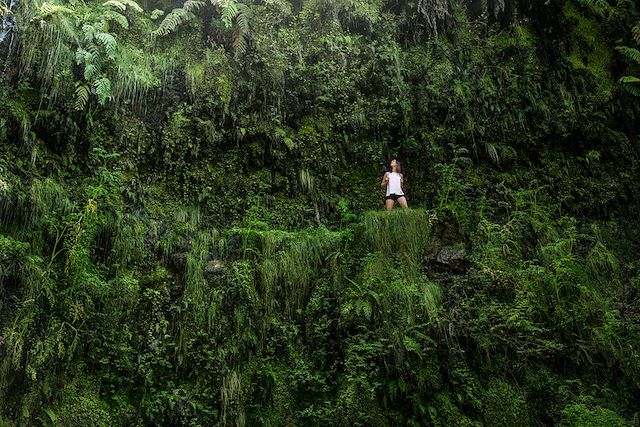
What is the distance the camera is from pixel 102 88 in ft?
22.5

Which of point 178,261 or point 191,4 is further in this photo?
point 191,4

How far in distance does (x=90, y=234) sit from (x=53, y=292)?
2.81ft

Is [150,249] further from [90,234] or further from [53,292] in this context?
[53,292]

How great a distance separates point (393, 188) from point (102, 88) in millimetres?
4538

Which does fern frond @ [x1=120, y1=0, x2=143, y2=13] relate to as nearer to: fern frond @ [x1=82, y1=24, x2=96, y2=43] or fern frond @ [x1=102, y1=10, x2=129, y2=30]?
fern frond @ [x1=102, y1=10, x2=129, y2=30]

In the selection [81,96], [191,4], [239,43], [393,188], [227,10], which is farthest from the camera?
[191,4]

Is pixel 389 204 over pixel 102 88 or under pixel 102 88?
under

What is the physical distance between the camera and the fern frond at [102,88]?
22.4 feet

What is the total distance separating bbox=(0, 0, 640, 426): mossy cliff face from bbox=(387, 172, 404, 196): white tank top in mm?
566

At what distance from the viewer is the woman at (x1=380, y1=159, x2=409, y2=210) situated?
25.7ft

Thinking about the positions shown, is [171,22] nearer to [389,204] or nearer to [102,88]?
[102,88]

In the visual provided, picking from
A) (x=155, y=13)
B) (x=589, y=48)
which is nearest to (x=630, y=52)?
(x=589, y=48)

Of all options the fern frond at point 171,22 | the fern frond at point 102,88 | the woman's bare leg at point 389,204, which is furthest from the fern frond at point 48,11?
the woman's bare leg at point 389,204

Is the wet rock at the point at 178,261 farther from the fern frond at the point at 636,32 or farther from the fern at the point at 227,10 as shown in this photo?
the fern frond at the point at 636,32
